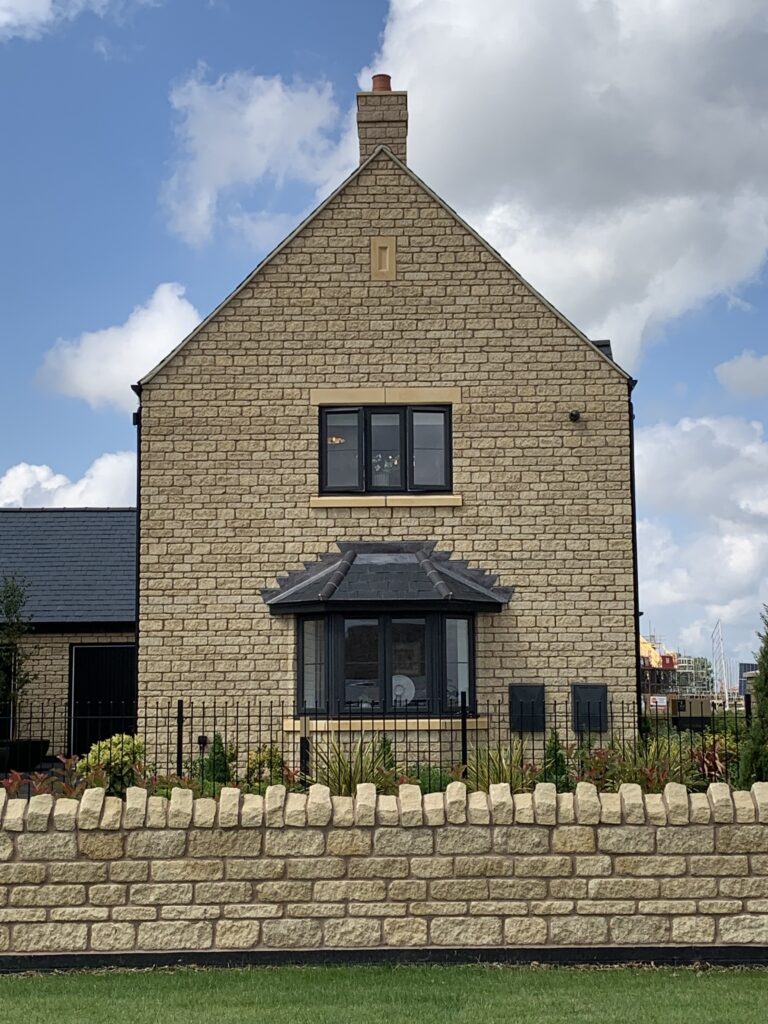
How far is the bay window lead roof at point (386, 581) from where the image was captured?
52.1ft

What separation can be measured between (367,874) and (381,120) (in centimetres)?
1293

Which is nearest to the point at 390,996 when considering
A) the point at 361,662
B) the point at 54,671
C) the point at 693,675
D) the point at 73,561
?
the point at 361,662

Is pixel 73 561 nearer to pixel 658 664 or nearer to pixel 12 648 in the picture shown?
pixel 12 648

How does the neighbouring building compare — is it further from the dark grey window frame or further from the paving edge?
the paving edge

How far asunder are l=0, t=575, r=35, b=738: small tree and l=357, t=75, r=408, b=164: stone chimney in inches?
425

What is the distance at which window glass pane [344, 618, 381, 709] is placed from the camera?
53.5 feet

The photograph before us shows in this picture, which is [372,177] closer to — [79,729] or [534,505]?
[534,505]

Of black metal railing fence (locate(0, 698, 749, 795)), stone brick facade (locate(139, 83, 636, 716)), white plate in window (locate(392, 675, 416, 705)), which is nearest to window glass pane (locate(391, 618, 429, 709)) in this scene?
white plate in window (locate(392, 675, 416, 705))

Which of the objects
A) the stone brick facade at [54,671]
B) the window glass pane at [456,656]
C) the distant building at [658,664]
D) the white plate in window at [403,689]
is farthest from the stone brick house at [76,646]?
the distant building at [658,664]

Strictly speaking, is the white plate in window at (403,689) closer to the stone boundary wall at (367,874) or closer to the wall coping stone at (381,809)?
the wall coping stone at (381,809)

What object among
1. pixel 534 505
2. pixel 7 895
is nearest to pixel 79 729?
pixel 534 505

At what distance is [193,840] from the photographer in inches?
361

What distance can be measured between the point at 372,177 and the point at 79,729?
12548 mm

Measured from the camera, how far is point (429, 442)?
17.5 m
